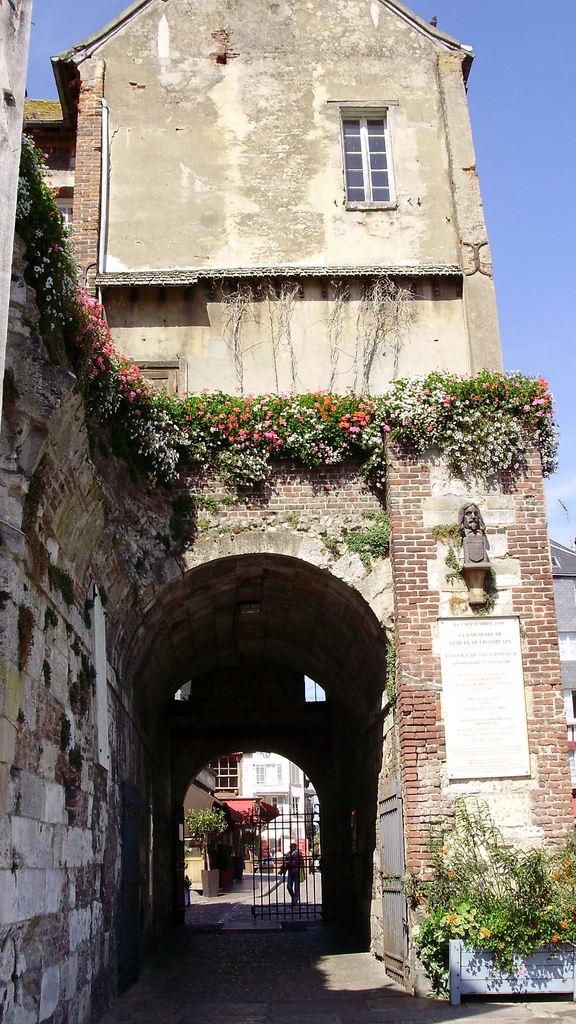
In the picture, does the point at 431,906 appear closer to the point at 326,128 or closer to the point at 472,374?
the point at 472,374

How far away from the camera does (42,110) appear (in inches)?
614

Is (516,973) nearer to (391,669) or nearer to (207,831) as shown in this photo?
(391,669)

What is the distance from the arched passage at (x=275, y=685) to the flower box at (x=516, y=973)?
3.33 metres

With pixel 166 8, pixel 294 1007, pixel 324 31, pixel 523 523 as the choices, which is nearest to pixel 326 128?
pixel 324 31

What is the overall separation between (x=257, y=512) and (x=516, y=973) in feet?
17.5

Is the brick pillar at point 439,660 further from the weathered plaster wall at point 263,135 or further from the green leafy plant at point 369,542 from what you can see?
the weathered plaster wall at point 263,135

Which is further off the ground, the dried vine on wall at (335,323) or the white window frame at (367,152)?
the white window frame at (367,152)

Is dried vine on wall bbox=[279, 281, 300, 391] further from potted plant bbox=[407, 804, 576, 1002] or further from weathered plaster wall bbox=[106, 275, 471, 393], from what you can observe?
potted plant bbox=[407, 804, 576, 1002]

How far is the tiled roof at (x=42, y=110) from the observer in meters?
15.0

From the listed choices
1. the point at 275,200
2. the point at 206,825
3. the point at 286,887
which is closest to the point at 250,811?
the point at 206,825

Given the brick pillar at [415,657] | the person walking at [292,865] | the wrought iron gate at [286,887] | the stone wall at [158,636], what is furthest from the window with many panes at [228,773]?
the brick pillar at [415,657]

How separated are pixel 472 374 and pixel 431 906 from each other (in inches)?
264

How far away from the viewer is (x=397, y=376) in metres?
12.7

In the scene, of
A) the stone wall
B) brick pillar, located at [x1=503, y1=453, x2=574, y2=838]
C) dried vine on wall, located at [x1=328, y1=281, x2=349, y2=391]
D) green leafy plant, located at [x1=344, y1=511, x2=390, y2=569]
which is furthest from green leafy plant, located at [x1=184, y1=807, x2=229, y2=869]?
brick pillar, located at [x1=503, y1=453, x2=574, y2=838]
